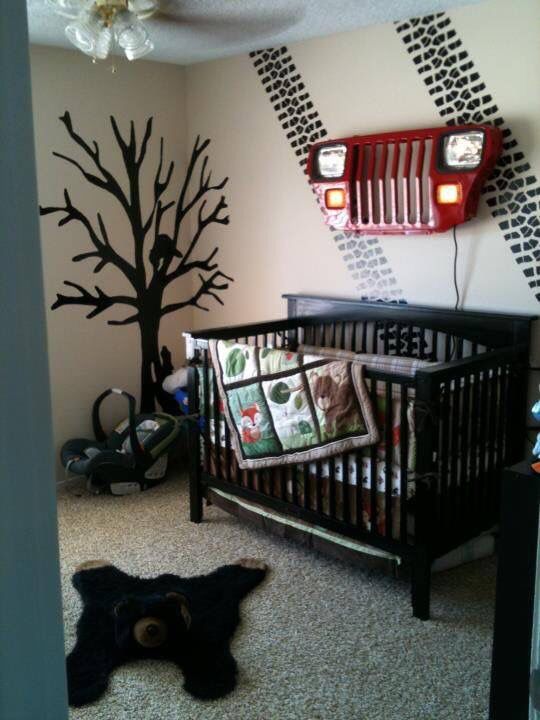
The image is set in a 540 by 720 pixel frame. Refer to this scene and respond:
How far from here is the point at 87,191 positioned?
352cm

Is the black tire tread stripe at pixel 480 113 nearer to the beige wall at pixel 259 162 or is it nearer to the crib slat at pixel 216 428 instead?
the beige wall at pixel 259 162

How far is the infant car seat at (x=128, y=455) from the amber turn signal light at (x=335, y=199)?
51.1 inches

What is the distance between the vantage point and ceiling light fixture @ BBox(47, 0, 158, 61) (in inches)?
93.5

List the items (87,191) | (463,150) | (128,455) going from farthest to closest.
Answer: (87,191) < (128,455) < (463,150)

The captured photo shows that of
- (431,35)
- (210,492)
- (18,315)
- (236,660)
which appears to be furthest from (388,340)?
(18,315)

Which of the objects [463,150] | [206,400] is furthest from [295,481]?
[463,150]

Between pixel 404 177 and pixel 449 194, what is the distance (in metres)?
0.27

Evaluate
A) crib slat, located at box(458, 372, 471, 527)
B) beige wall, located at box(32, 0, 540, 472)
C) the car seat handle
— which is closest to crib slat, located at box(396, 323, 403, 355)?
beige wall, located at box(32, 0, 540, 472)

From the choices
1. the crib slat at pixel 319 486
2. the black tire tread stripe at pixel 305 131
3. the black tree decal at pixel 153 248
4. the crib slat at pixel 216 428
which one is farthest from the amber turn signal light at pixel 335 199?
the crib slat at pixel 319 486

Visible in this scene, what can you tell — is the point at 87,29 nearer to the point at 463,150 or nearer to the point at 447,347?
the point at 463,150

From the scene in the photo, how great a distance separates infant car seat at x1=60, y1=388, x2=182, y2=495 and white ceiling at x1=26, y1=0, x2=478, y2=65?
5.54 ft

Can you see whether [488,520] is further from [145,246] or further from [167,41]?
[167,41]

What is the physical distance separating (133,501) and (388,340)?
144cm

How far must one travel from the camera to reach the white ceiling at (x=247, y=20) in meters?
2.61
